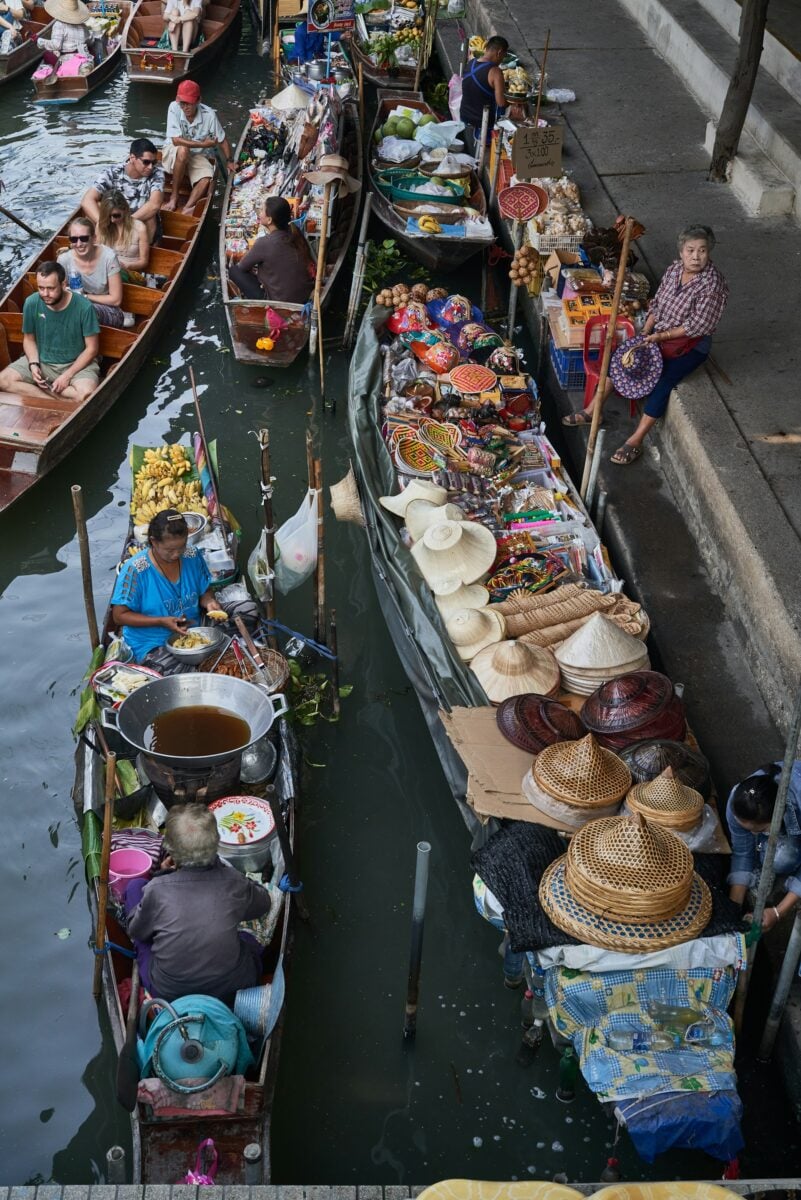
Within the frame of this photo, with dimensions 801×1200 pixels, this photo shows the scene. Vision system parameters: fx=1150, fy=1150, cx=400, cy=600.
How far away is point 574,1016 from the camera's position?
4621mm

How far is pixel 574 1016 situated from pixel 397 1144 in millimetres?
902

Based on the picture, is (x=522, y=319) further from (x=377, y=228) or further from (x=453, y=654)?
(x=453, y=654)

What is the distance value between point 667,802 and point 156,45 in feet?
44.0

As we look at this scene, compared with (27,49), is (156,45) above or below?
above

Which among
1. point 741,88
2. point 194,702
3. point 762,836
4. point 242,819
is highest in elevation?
point 741,88

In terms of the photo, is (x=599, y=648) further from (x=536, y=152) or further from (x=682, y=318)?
(x=536, y=152)

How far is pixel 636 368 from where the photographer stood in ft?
24.2

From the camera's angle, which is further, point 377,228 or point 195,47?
point 195,47

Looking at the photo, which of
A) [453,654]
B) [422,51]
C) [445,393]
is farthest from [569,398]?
[422,51]

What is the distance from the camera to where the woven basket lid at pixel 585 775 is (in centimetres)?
497

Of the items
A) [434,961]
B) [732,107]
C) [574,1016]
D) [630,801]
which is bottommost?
[434,961]

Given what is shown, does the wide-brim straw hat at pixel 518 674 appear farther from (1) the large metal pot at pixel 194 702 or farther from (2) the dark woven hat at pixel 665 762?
(1) the large metal pot at pixel 194 702

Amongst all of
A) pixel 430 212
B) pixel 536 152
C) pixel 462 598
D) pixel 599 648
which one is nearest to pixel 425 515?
pixel 462 598

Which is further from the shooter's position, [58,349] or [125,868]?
[58,349]
